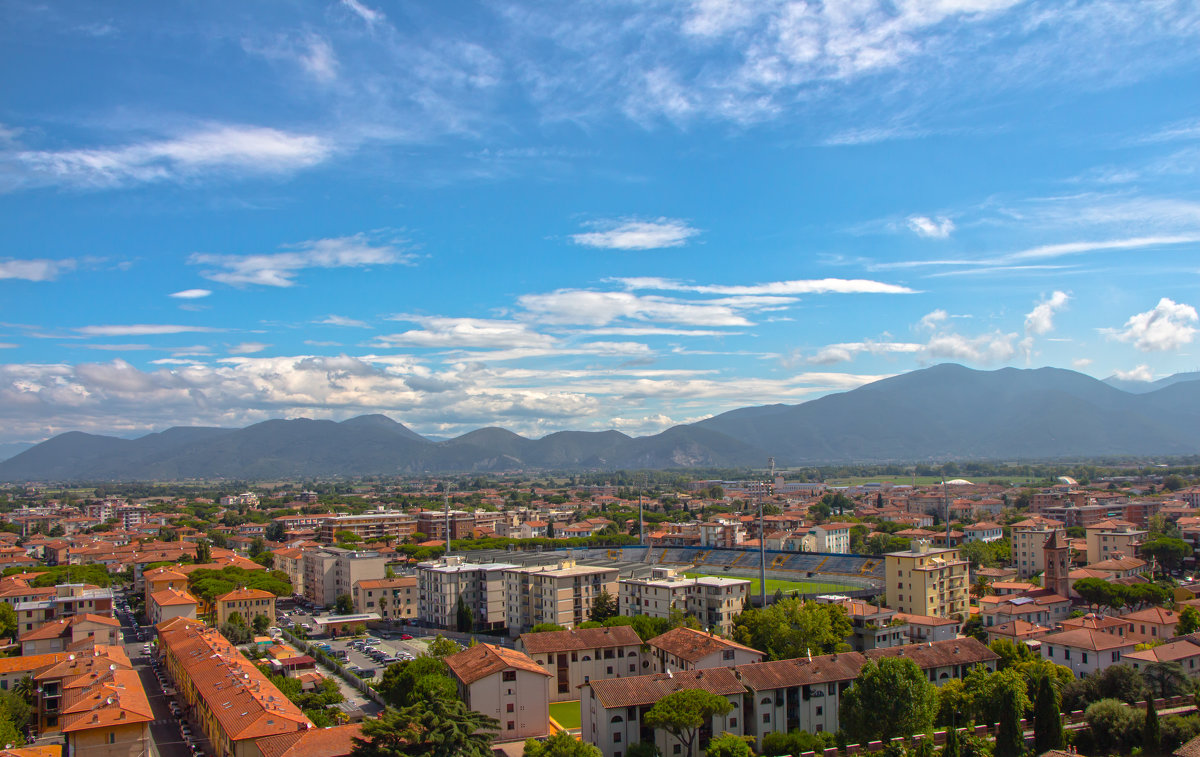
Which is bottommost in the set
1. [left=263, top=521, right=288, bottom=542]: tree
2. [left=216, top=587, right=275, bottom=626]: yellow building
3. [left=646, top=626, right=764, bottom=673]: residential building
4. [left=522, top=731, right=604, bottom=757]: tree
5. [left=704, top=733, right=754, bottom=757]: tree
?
[left=263, top=521, right=288, bottom=542]: tree

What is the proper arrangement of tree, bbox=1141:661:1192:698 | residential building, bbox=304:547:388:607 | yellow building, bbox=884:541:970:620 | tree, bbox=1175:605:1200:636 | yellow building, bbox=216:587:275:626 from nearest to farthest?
tree, bbox=1141:661:1192:698 → tree, bbox=1175:605:1200:636 → yellow building, bbox=884:541:970:620 → yellow building, bbox=216:587:275:626 → residential building, bbox=304:547:388:607

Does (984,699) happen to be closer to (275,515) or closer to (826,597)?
(826,597)

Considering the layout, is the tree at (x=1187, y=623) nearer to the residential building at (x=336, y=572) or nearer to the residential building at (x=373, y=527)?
the residential building at (x=336, y=572)

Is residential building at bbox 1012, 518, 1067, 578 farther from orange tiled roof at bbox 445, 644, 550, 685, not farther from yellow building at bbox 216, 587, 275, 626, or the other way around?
yellow building at bbox 216, 587, 275, 626

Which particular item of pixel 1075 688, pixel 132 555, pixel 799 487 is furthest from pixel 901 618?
pixel 799 487

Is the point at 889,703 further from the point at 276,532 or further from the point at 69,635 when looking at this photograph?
the point at 276,532

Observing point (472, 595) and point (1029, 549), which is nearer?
point (472, 595)

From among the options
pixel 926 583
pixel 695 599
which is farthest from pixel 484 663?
pixel 926 583

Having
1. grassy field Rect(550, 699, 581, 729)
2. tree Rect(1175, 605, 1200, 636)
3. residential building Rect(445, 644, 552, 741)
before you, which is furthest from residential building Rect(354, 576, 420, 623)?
tree Rect(1175, 605, 1200, 636)
